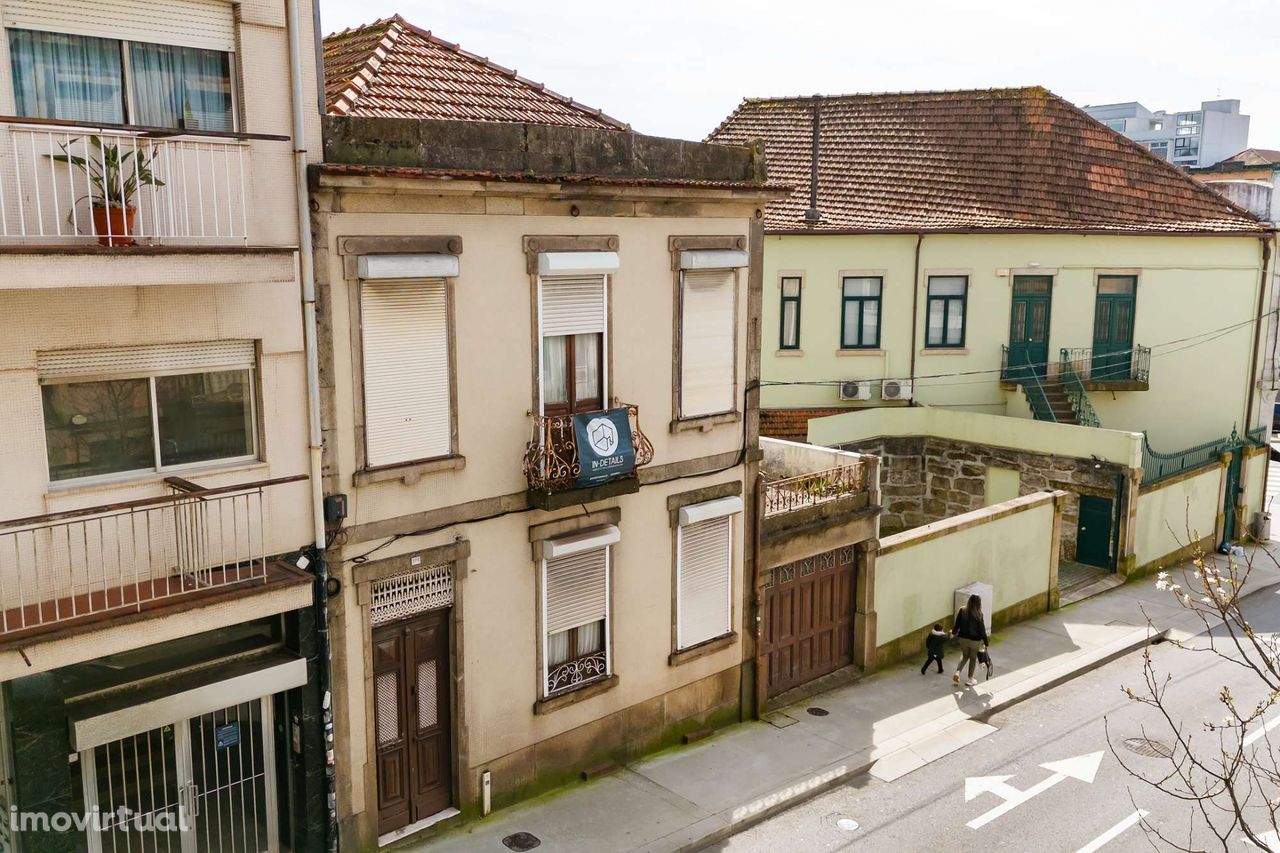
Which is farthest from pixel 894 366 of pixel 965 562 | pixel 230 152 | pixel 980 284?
pixel 230 152

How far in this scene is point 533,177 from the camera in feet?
38.0

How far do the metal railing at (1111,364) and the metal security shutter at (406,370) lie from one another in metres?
18.4

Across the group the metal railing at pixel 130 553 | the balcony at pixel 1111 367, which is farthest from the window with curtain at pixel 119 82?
the balcony at pixel 1111 367

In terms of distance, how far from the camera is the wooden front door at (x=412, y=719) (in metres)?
11.7

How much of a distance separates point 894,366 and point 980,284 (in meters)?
2.69

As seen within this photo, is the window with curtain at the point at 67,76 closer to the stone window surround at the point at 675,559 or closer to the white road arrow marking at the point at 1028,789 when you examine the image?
the stone window surround at the point at 675,559

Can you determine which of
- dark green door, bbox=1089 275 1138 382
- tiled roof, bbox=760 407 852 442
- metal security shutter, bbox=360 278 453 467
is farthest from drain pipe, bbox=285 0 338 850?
dark green door, bbox=1089 275 1138 382

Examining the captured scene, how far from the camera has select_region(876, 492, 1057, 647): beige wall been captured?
17578mm

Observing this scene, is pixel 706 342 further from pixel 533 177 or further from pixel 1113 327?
pixel 1113 327

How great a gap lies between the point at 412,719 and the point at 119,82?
6925mm

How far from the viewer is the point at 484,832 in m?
12.1

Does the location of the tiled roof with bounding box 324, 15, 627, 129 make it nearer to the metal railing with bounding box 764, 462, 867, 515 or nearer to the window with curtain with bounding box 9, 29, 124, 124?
the window with curtain with bounding box 9, 29, 124, 124

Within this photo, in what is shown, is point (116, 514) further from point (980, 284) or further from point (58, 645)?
point (980, 284)

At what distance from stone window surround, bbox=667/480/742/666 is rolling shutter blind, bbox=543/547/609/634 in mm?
1186
